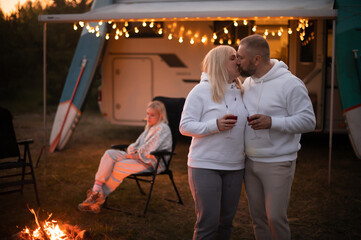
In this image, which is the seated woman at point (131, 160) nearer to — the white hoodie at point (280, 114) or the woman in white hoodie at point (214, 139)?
the woman in white hoodie at point (214, 139)

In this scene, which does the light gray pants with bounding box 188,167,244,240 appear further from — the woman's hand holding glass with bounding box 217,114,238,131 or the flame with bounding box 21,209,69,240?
the flame with bounding box 21,209,69,240

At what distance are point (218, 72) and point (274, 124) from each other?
464 mm

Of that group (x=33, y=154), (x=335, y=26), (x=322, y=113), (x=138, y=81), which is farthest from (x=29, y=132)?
(x=335, y=26)

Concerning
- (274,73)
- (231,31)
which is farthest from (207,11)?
(274,73)

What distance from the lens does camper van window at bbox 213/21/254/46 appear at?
6641 millimetres

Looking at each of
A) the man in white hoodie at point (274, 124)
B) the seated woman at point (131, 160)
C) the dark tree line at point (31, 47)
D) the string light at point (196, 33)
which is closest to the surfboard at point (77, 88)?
the string light at point (196, 33)

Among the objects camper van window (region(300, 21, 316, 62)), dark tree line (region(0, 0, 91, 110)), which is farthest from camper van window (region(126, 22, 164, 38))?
dark tree line (region(0, 0, 91, 110))

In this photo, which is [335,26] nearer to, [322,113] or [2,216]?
[322,113]

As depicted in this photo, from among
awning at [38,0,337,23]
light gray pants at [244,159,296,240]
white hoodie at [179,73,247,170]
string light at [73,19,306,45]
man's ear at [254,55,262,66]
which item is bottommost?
light gray pants at [244,159,296,240]

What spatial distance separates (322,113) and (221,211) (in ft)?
14.8

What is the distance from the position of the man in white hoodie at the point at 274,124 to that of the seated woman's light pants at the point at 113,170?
1.82m

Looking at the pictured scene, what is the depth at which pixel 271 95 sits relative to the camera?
2512 mm

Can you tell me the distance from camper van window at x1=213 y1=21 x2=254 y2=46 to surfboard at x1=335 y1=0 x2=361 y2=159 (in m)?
1.55

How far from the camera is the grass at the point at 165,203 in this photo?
3770 mm
